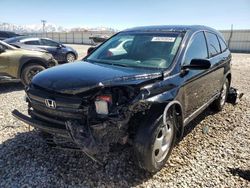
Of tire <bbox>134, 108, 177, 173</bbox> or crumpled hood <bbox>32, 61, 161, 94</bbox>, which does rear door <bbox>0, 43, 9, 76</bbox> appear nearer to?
crumpled hood <bbox>32, 61, 161, 94</bbox>

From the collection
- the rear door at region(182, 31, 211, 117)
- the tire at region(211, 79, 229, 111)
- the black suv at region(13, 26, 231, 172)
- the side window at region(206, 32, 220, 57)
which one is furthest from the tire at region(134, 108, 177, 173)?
the tire at region(211, 79, 229, 111)

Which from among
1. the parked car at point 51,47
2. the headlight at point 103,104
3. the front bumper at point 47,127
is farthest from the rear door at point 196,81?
the parked car at point 51,47

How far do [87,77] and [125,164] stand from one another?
1.31 m

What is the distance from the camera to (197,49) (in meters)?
4.62

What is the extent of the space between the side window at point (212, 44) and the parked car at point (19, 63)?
4.99 meters

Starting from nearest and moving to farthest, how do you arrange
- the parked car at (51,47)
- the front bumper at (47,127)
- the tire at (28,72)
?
1. the front bumper at (47,127)
2. the tire at (28,72)
3. the parked car at (51,47)

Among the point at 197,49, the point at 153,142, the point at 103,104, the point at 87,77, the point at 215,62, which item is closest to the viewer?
the point at 103,104

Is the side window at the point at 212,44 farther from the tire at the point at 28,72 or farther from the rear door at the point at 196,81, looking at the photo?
the tire at the point at 28,72

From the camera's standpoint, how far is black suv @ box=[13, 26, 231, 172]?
3.11 meters

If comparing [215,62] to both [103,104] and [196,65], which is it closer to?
[196,65]

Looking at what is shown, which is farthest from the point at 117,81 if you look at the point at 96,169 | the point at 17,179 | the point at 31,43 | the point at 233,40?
the point at 233,40

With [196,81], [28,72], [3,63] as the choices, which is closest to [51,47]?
[28,72]

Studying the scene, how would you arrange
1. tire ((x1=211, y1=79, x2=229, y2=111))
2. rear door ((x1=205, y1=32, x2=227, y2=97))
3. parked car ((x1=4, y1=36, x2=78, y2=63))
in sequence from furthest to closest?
parked car ((x1=4, y1=36, x2=78, y2=63)) < tire ((x1=211, y1=79, x2=229, y2=111)) < rear door ((x1=205, y1=32, x2=227, y2=97))

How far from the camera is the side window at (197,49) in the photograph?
4255mm
